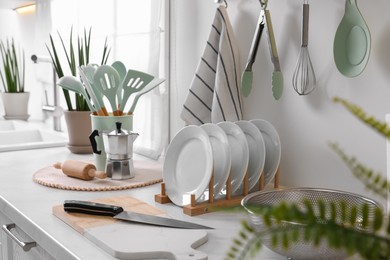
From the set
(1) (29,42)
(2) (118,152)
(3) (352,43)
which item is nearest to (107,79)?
(2) (118,152)

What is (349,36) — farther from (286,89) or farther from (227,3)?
(227,3)

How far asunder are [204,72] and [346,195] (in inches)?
25.4

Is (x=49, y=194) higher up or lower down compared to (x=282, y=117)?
lower down

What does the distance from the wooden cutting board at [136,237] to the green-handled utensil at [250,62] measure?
0.48m

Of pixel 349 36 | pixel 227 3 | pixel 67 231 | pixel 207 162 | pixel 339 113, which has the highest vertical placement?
pixel 227 3

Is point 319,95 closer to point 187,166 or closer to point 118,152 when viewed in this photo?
point 187,166

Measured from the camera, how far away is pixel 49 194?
1.31 meters

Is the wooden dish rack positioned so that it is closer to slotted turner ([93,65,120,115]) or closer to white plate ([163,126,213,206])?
white plate ([163,126,213,206])

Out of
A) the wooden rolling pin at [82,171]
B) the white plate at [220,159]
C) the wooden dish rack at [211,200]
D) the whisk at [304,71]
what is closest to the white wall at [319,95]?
the whisk at [304,71]

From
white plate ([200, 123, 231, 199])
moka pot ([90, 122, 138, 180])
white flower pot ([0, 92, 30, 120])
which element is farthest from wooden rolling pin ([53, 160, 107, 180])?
white flower pot ([0, 92, 30, 120])

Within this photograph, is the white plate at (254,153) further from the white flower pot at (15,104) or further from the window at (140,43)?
→ the white flower pot at (15,104)

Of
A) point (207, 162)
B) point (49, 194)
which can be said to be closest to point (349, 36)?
point (207, 162)

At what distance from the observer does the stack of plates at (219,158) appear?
1.19 metres

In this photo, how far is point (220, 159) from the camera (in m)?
1.20
